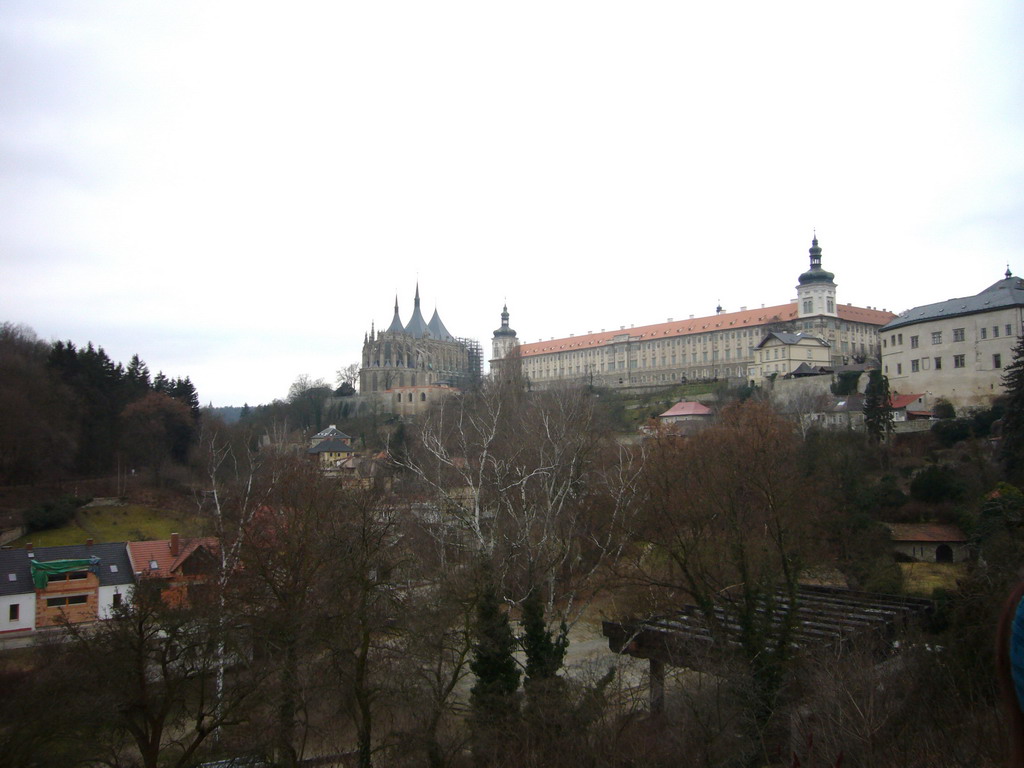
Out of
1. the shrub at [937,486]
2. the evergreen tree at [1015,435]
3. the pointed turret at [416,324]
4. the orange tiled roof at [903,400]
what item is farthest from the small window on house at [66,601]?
the pointed turret at [416,324]

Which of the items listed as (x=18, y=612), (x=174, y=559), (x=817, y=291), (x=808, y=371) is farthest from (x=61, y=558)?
(x=817, y=291)

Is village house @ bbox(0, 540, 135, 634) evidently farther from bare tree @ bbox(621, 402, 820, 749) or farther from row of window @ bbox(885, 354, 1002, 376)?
row of window @ bbox(885, 354, 1002, 376)

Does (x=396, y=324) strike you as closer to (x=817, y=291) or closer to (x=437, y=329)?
(x=437, y=329)

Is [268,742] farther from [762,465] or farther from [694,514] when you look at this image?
[762,465]

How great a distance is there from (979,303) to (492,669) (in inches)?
1592

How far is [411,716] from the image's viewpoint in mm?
12117

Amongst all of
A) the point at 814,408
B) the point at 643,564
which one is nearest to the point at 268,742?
the point at 643,564

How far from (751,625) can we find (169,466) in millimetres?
36572

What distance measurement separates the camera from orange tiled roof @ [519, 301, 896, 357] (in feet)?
252

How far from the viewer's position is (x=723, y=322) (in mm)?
81562

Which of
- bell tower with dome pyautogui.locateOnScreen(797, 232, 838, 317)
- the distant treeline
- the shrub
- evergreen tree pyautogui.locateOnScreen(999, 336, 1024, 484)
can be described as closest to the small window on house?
the distant treeline

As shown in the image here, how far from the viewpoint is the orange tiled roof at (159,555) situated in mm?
23438

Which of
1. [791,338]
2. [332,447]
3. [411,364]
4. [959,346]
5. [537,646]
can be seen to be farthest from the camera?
[411,364]

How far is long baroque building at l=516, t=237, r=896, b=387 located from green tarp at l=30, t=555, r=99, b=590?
5364 cm
